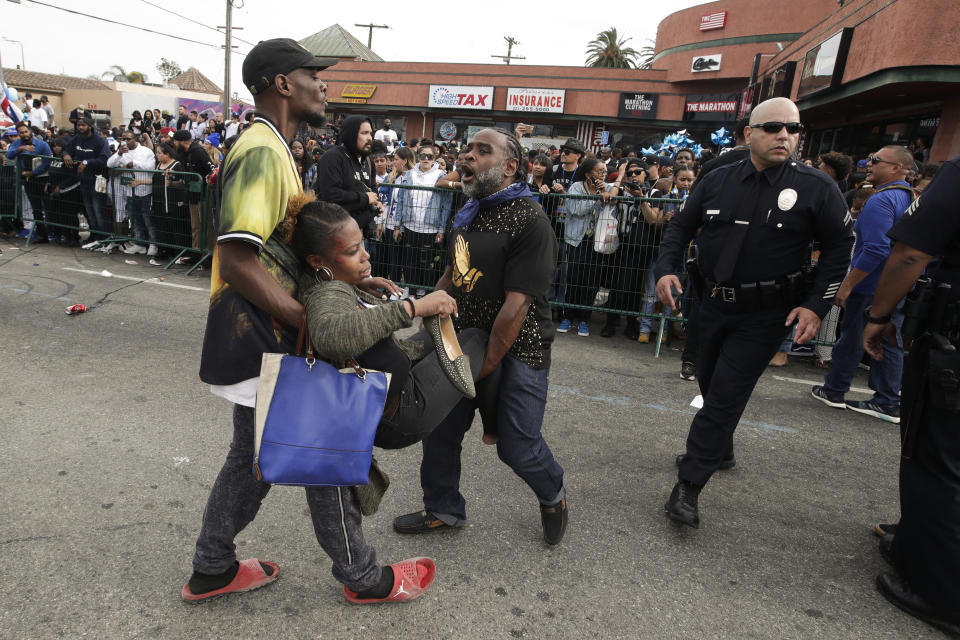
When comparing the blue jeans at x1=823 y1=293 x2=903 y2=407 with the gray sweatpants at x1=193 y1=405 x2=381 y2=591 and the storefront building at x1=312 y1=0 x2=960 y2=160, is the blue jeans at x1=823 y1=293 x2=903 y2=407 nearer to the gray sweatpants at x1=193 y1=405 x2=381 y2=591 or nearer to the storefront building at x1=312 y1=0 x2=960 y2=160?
the gray sweatpants at x1=193 y1=405 x2=381 y2=591

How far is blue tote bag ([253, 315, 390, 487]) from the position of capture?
1.83 m

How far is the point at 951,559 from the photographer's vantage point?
2428 mm

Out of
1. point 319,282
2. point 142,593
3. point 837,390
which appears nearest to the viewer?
point 319,282

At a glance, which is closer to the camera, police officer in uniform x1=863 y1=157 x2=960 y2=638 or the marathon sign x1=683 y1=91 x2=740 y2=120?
police officer in uniform x1=863 y1=157 x2=960 y2=638

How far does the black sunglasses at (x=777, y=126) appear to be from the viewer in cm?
296

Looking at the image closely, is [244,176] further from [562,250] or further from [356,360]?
[562,250]

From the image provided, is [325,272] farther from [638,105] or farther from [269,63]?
[638,105]

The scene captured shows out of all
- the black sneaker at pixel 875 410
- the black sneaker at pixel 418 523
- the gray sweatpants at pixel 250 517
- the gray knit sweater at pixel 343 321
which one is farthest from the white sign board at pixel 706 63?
the gray sweatpants at pixel 250 517

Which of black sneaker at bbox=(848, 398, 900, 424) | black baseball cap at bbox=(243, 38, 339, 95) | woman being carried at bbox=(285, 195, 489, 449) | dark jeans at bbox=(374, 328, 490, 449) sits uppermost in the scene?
black baseball cap at bbox=(243, 38, 339, 95)

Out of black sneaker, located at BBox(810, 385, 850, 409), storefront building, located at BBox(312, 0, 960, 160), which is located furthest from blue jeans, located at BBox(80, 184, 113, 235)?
storefront building, located at BBox(312, 0, 960, 160)

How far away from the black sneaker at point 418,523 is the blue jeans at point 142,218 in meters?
7.62

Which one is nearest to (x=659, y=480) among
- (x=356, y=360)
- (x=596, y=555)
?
(x=596, y=555)

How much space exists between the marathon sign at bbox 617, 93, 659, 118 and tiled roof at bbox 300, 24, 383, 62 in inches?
797

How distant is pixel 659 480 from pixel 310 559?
6.71ft
